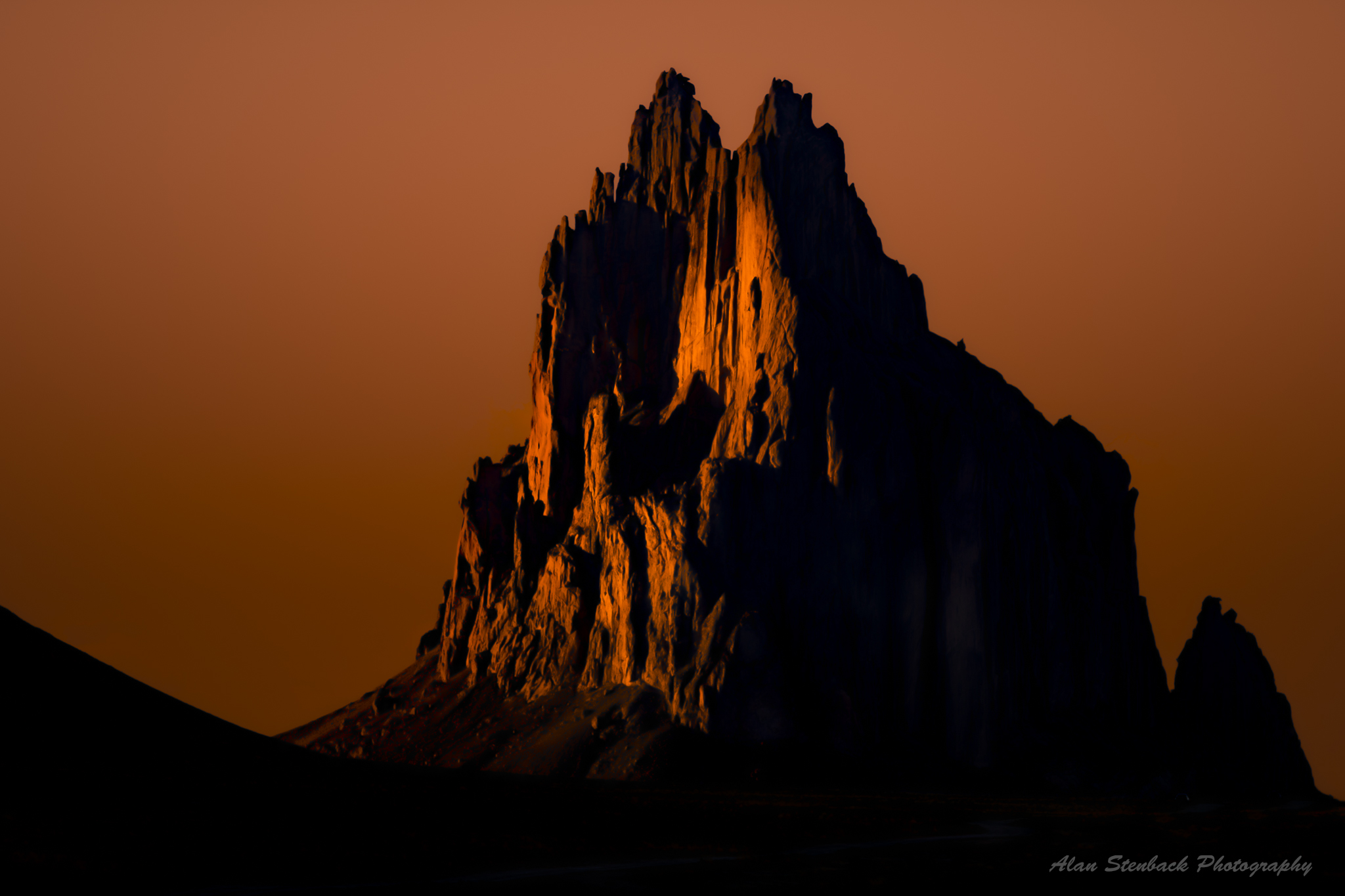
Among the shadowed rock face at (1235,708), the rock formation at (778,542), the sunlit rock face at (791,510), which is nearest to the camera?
the rock formation at (778,542)

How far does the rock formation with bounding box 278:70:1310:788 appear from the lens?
5192 inches

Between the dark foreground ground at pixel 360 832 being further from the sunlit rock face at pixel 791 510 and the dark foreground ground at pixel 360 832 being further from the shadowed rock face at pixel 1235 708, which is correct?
the shadowed rock face at pixel 1235 708

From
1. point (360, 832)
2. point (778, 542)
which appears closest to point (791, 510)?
point (778, 542)

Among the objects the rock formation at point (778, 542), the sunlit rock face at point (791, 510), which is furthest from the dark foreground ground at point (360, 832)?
the sunlit rock face at point (791, 510)

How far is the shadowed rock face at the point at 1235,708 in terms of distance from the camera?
163m

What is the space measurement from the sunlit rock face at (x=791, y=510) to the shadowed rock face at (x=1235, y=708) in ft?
20.0

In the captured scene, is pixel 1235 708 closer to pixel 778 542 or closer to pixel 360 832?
pixel 778 542

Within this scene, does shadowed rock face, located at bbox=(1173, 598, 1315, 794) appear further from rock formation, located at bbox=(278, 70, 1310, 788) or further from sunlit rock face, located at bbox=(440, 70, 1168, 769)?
sunlit rock face, located at bbox=(440, 70, 1168, 769)

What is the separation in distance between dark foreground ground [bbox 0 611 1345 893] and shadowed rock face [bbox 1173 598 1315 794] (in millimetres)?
84767

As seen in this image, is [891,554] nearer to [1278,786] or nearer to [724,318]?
[724,318]

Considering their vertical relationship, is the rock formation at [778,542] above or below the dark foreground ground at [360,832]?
above

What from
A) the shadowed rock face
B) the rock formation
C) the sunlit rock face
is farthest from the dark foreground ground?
the shadowed rock face

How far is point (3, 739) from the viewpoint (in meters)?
56.5

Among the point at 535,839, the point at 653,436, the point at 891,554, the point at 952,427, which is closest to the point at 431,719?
the point at 653,436
